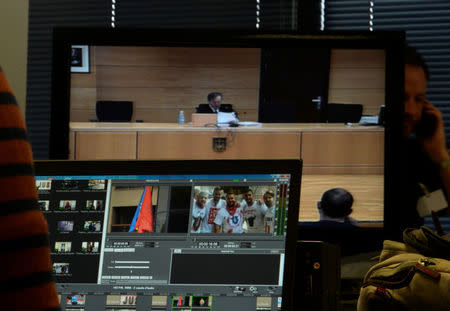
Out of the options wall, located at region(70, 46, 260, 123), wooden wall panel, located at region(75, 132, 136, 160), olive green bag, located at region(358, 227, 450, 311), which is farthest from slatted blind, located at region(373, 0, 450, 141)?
olive green bag, located at region(358, 227, 450, 311)

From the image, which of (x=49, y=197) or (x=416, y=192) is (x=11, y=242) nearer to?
(x=49, y=197)

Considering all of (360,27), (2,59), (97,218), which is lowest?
(97,218)

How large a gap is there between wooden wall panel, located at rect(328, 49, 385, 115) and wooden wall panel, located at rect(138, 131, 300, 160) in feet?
0.82

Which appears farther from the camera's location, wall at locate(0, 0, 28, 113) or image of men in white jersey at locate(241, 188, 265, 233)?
wall at locate(0, 0, 28, 113)

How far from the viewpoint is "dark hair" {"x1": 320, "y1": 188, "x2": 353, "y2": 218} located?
1.86 m

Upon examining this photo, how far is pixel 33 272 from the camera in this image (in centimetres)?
38

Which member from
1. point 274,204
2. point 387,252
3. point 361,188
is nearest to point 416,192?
point 361,188

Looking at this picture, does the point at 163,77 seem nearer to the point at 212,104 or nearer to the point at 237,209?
the point at 212,104

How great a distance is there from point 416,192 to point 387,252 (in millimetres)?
1091

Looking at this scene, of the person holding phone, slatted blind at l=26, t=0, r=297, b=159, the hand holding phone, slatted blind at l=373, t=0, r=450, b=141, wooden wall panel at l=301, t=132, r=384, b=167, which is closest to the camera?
wooden wall panel at l=301, t=132, r=384, b=167

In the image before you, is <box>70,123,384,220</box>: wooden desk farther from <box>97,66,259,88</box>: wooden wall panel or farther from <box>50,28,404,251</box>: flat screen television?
<box>97,66,259,88</box>: wooden wall panel

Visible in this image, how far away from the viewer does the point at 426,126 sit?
93.9 inches

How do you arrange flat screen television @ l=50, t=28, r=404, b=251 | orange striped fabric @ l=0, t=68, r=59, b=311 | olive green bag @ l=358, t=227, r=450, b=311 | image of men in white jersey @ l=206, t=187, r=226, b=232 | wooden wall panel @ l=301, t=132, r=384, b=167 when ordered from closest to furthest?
orange striped fabric @ l=0, t=68, r=59, b=311, image of men in white jersey @ l=206, t=187, r=226, b=232, olive green bag @ l=358, t=227, r=450, b=311, flat screen television @ l=50, t=28, r=404, b=251, wooden wall panel @ l=301, t=132, r=384, b=167

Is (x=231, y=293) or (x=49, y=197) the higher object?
(x=49, y=197)
